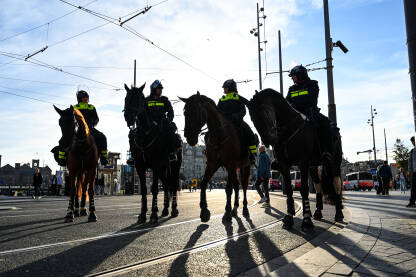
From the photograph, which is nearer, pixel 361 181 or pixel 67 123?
pixel 67 123

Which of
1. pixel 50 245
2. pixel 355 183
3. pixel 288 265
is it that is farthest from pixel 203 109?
pixel 355 183

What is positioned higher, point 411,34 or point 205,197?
point 411,34

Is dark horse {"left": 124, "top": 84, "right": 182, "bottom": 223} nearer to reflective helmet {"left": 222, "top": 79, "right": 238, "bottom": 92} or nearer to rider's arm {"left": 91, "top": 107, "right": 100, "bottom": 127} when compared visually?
rider's arm {"left": 91, "top": 107, "right": 100, "bottom": 127}

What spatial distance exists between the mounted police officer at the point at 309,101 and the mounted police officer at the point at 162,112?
2.81 metres

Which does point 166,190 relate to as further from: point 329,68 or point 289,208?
point 329,68

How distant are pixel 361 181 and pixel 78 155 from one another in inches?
1754

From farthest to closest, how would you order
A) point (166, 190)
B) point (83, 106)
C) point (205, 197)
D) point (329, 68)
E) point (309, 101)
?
point (329, 68), point (83, 106), point (166, 190), point (309, 101), point (205, 197)

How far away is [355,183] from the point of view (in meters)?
46.2

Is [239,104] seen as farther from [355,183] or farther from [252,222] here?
[355,183]

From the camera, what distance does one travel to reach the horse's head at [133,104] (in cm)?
717

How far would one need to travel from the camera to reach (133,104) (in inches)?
286

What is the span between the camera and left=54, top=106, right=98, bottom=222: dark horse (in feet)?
22.1

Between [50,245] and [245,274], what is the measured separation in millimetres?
2570

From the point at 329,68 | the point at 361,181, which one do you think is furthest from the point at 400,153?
the point at 329,68
